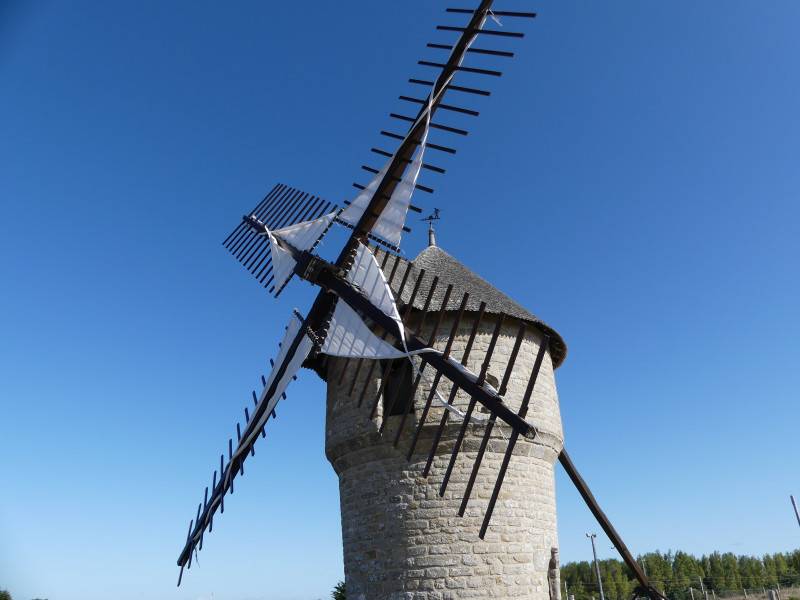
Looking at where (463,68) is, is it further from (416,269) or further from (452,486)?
(452,486)

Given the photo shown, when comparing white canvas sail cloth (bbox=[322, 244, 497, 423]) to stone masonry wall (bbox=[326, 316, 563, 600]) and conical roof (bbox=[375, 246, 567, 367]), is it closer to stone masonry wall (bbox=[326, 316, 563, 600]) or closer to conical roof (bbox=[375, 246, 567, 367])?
conical roof (bbox=[375, 246, 567, 367])

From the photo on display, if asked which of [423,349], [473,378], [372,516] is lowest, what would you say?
[372,516]

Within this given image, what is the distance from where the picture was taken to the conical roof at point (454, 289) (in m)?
7.48

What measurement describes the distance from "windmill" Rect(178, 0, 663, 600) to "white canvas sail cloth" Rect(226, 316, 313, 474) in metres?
0.02

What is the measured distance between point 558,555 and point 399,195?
5.24 meters

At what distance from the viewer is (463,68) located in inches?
236

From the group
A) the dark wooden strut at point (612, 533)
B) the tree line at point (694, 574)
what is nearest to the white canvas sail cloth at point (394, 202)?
the dark wooden strut at point (612, 533)

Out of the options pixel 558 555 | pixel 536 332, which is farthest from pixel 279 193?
pixel 558 555

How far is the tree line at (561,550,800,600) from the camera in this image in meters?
42.2

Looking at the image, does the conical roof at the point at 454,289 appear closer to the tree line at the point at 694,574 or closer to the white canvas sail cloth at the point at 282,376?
the white canvas sail cloth at the point at 282,376

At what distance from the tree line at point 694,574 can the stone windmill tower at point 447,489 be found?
4005 centimetres

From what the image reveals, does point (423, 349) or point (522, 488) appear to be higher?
point (423, 349)

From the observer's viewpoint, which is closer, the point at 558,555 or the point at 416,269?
the point at 558,555

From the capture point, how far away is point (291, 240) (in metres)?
8.01
